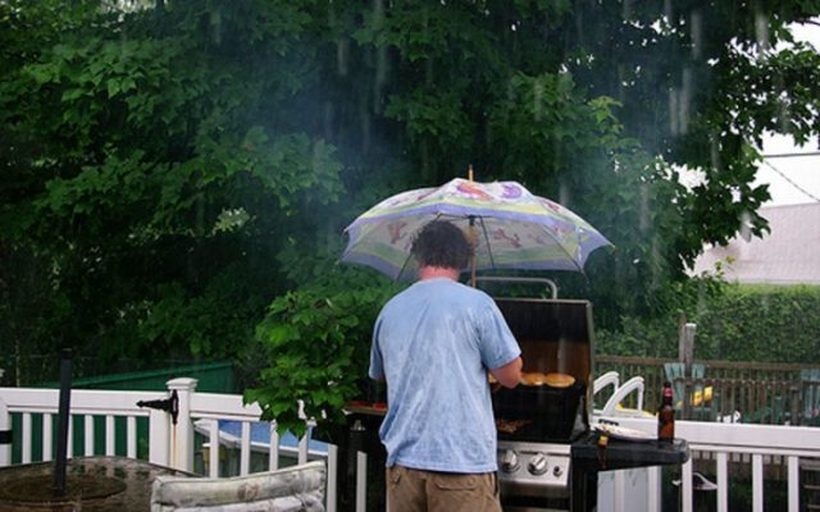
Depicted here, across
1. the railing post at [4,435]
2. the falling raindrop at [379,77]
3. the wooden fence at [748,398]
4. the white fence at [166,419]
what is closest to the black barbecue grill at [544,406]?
the white fence at [166,419]

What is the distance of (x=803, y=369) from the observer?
11.5 m

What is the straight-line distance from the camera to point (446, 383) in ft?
10.8

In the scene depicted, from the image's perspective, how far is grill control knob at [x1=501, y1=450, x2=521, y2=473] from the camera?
381 centimetres

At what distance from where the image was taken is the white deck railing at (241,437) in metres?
4.28

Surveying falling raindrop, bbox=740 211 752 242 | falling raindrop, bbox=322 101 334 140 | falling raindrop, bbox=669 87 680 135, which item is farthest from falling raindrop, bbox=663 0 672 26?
falling raindrop, bbox=322 101 334 140

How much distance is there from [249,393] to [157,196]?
11.1 feet

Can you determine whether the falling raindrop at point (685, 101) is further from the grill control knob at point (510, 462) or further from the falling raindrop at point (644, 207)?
the grill control knob at point (510, 462)

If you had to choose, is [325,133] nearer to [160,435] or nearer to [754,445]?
[160,435]

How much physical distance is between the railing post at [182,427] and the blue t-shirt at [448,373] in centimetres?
200

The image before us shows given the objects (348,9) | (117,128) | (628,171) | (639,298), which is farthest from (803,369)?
(117,128)

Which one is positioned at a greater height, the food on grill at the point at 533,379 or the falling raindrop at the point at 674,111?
the falling raindrop at the point at 674,111

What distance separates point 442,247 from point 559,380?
3.89 feet

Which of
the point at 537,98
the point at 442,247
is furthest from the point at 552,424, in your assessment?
the point at 537,98

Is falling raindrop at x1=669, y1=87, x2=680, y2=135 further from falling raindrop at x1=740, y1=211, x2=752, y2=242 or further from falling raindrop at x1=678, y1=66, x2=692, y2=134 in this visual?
falling raindrop at x1=740, y1=211, x2=752, y2=242
